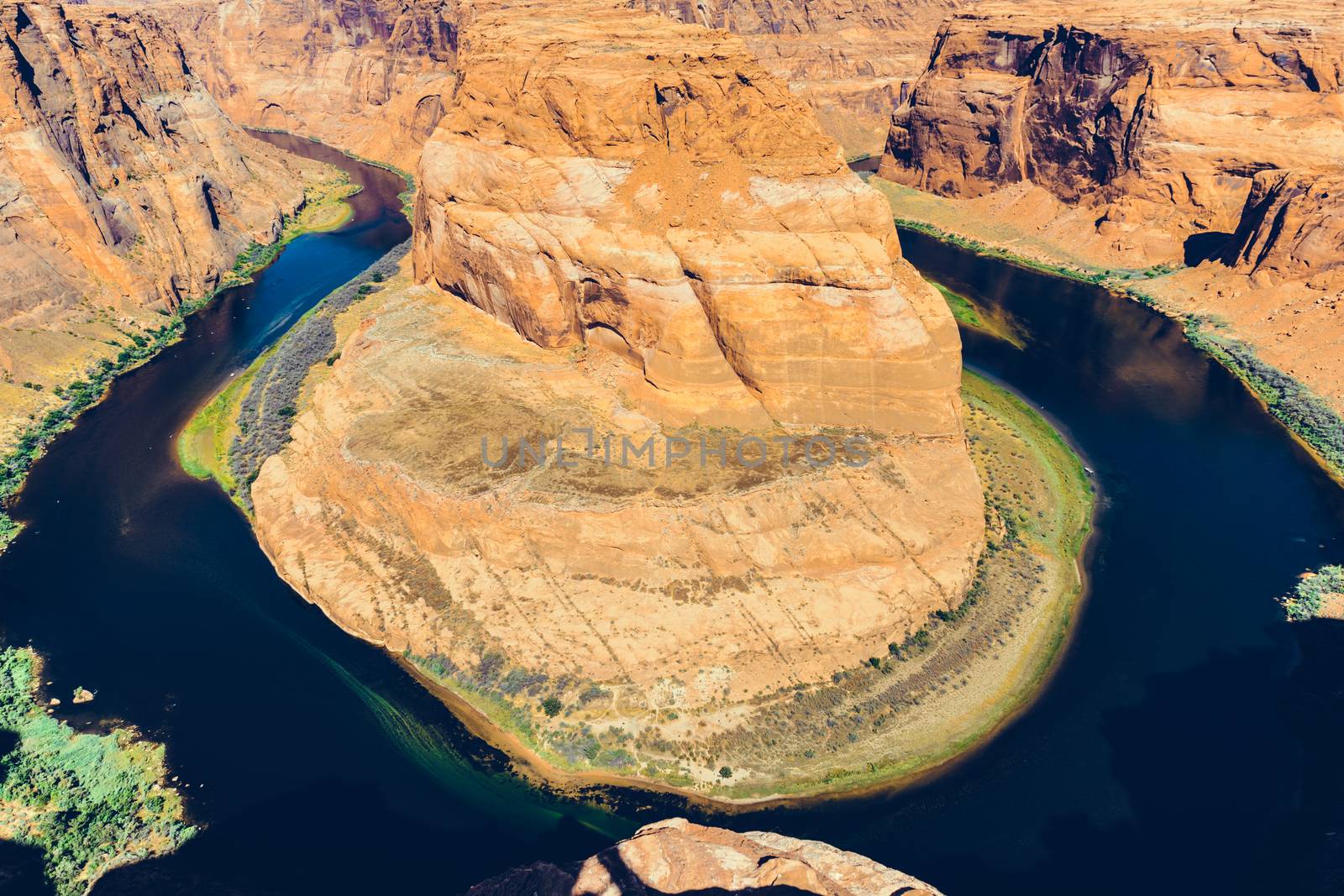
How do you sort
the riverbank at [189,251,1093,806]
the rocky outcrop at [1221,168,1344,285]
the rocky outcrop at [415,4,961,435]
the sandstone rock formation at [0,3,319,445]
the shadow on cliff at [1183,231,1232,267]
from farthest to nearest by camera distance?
the shadow on cliff at [1183,231,1232,267] < the rocky outcrop at [1221,168,1344,285] < the sandstone rock formation at [0,3,319,445] < the rocky outcrop at [415,4,961,435] < the riverbank at [189,251,1093,806]

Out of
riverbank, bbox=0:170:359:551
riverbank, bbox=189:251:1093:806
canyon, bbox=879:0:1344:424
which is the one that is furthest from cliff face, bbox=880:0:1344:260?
riverbank, bbox=0:170:359:551

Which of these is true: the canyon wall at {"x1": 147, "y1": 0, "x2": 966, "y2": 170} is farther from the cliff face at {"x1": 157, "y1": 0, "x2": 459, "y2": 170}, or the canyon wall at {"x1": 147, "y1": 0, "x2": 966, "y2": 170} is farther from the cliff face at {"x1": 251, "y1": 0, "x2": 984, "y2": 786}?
the cliff face at {"x1": 251, "y1": 0, "x2": 984, "y2": 786}

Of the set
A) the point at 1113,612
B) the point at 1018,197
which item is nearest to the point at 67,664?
the point at 1113,612

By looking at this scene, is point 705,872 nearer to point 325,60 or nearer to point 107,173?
point 107,173

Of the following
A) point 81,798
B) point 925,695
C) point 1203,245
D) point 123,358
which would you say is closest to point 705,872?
point 925,695

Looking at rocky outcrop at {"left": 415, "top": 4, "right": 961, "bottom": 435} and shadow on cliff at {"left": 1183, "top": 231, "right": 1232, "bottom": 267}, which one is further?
shadow on cliff at {"left": 1183, "top": 231, "right": 1232, "bottom": 267}

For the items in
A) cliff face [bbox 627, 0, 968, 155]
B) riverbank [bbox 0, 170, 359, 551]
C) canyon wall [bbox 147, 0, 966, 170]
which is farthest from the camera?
cliff face [bbox 627, 0, 968, 155]
